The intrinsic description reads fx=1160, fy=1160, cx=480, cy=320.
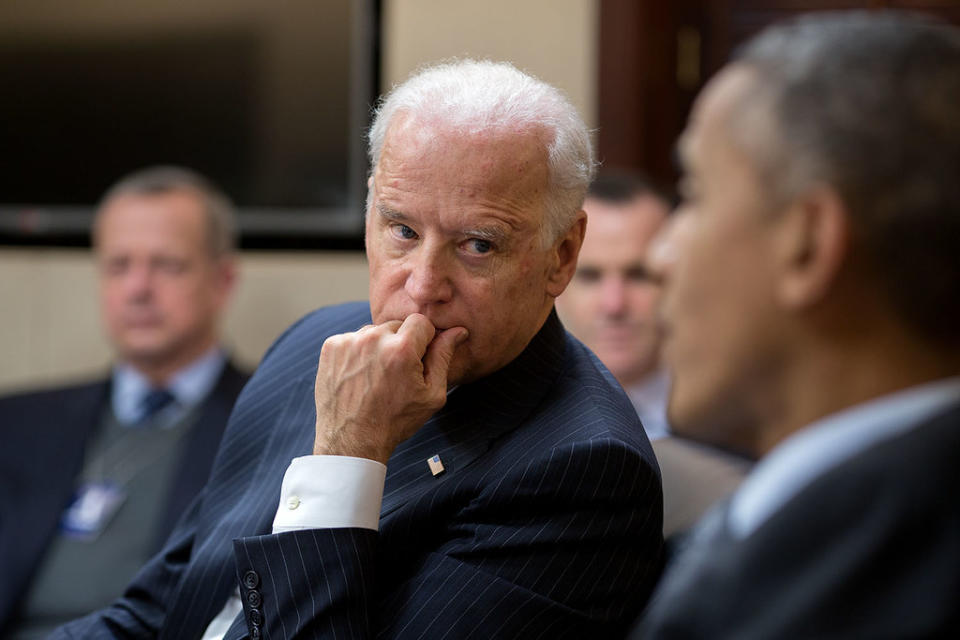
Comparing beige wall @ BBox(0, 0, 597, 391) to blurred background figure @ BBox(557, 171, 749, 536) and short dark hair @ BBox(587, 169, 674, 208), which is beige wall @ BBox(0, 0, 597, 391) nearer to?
short dark hair @ BBox(587, 169, 674, 208)

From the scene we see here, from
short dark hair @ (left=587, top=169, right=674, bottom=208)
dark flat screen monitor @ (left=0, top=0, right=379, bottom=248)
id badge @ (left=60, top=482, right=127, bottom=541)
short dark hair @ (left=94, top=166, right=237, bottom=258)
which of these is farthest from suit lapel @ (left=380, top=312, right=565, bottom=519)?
dark flat screen monitor @ (left=0, top=0, right=379, bottom=248)

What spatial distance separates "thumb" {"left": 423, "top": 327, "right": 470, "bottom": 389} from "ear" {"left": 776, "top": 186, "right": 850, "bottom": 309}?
2.44ft

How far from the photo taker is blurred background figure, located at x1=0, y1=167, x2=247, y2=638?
324 cm

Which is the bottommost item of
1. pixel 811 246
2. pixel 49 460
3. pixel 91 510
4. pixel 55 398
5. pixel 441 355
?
pixel 91 510

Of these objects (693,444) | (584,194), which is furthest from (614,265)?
(584,194)

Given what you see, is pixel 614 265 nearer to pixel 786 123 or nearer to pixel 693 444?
pixel 693 444

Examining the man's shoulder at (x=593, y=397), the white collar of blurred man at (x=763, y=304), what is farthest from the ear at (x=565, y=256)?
the white collar of blurred man at (x=763, y=304)

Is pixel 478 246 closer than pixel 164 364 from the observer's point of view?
Yes

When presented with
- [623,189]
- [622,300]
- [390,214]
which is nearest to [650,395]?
[622,300]

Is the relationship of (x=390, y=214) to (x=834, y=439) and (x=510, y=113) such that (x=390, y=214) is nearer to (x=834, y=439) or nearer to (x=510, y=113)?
(x=510, y=113)

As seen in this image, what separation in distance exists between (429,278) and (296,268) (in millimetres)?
2539

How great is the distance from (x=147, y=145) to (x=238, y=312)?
72 centimetres

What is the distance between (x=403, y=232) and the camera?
5.88 ft

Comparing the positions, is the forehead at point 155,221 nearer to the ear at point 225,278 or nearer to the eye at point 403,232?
the ear at point 225,278
